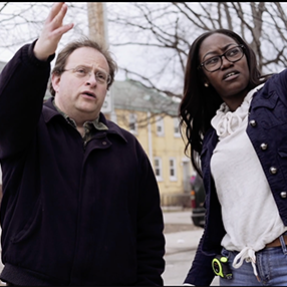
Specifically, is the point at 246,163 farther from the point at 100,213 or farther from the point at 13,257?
the point at 13,257

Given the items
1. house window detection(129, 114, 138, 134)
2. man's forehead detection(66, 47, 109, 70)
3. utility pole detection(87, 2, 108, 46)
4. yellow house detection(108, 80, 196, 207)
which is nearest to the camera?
man's forehead detection(66, 47, 109, 70)

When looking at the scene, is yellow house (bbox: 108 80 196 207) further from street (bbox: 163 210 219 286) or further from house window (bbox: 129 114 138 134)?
street (bbox: 163 210 219 286)

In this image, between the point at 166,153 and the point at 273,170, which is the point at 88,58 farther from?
the point at 166,153

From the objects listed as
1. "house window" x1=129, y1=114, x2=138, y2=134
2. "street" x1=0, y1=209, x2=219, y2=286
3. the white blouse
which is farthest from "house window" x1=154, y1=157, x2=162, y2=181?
the white blouse

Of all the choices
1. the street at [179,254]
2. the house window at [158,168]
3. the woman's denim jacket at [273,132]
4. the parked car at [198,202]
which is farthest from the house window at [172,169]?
the woman's denim jacket at [273,132]

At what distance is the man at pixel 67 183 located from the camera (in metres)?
2.14

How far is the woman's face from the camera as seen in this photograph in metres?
2.40

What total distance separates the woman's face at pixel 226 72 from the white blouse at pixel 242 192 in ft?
0.25

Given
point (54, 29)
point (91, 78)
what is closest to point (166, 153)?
point (91, 78)

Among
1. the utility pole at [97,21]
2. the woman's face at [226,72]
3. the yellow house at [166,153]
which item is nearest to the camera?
the woman's face at [226,72]

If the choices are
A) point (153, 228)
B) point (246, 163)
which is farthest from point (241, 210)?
point (153, 228)

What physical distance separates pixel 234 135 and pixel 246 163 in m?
0.16

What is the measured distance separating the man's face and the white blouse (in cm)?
65

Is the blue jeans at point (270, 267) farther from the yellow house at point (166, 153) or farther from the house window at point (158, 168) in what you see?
the house window at point (158, 168)
